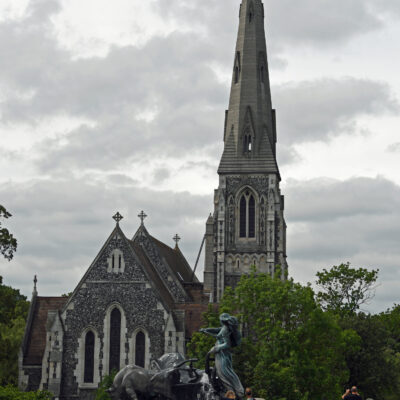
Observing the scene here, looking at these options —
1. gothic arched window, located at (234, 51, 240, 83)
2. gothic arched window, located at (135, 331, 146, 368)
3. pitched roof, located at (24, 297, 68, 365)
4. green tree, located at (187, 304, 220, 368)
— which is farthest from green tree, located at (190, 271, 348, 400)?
gothic arched window, located at (234, 51, 240, 83)

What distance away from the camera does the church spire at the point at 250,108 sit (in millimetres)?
69250

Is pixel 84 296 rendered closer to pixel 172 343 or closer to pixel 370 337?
pixel 172 343

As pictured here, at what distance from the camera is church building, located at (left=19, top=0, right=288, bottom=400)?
49969 millimetres

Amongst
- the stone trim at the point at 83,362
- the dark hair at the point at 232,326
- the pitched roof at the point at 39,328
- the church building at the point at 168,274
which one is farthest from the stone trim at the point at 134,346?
the dark hair at the point at 232,326

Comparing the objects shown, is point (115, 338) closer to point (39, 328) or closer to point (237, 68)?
point (39, 328)

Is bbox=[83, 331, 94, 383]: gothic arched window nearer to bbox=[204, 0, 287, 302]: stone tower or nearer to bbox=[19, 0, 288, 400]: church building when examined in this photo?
bbox=[19, 0, 288, 400]: church building

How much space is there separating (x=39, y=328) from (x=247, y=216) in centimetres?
2113

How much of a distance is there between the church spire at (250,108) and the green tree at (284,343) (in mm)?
26710

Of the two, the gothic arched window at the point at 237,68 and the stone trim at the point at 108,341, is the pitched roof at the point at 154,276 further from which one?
the gothic arched window at the point at 237,68

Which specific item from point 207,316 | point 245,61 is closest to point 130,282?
point 207,316

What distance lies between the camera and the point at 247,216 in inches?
2677

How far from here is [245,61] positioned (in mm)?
72000

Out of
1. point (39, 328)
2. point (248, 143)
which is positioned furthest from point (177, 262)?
point (39, 328)

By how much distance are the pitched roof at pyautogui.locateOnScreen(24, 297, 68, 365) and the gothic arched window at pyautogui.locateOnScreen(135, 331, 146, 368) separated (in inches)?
213
